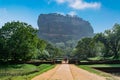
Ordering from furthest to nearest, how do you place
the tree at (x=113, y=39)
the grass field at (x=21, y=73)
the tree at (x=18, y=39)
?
the tree at (x=113, y=39), the tree at (x=18, y=39), the grass field at (x=21, y=73)

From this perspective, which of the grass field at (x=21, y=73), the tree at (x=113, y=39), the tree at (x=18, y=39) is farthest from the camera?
the tree at (x=113, y=39)

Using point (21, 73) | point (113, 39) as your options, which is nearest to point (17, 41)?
point (21, 73)

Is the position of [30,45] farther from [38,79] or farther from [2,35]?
[38,79]

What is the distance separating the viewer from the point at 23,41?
6359 centimetres

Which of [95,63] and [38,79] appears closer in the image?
[38,79]

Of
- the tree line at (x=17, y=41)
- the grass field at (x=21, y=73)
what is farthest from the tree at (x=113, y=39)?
the grass field at (x=21, y=73)

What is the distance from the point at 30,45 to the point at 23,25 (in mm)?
6384

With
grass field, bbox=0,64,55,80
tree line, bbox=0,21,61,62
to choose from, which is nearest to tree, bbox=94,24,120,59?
tree line, bbox=0,21,61,62

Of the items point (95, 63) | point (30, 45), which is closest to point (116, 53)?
point (95, 63)

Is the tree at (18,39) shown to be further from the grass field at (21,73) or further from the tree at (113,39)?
the tree at (113,39)

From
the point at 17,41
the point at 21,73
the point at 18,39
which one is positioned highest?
the point at 18,39

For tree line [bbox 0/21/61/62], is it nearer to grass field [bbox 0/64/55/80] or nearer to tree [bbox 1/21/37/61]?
tree [bbox 1/21/37/61]

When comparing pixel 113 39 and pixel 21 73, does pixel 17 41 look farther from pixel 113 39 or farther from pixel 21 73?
pixel 113 39

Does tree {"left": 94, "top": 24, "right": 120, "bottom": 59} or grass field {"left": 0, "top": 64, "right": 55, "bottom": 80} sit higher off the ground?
tree {"left": 94, "top": 24, "right": 120, "bottom": 59}
